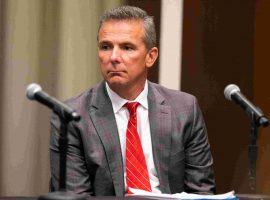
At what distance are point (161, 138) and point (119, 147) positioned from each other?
0.62 feet

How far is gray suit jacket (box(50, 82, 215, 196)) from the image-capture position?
2.48 meters

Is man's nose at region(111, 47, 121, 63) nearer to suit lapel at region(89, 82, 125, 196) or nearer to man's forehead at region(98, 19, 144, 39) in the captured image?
man's forehead at region(98, 19, 144, 39)

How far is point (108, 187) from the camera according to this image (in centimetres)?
249

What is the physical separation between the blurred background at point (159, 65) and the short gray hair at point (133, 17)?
2.80ft

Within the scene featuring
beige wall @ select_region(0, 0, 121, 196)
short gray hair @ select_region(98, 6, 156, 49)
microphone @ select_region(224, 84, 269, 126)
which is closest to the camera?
microphone @ select_region(224, 84, 269, 126)

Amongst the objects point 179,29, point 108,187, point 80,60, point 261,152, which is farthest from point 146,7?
point 108,187

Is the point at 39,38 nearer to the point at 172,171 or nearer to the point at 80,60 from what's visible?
the point at 80,60

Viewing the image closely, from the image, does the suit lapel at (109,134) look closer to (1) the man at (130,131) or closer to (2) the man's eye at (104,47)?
(1) the man at (130,131)

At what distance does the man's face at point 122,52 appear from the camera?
2492mm

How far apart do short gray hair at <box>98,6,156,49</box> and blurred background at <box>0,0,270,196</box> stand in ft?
2.80

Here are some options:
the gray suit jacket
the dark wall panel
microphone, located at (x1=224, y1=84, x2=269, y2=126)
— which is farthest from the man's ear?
the dark wall panel

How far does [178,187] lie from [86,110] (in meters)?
0.50

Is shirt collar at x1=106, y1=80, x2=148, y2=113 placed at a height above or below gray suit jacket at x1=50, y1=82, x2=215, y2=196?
above

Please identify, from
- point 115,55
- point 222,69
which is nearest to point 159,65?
point 222,69
